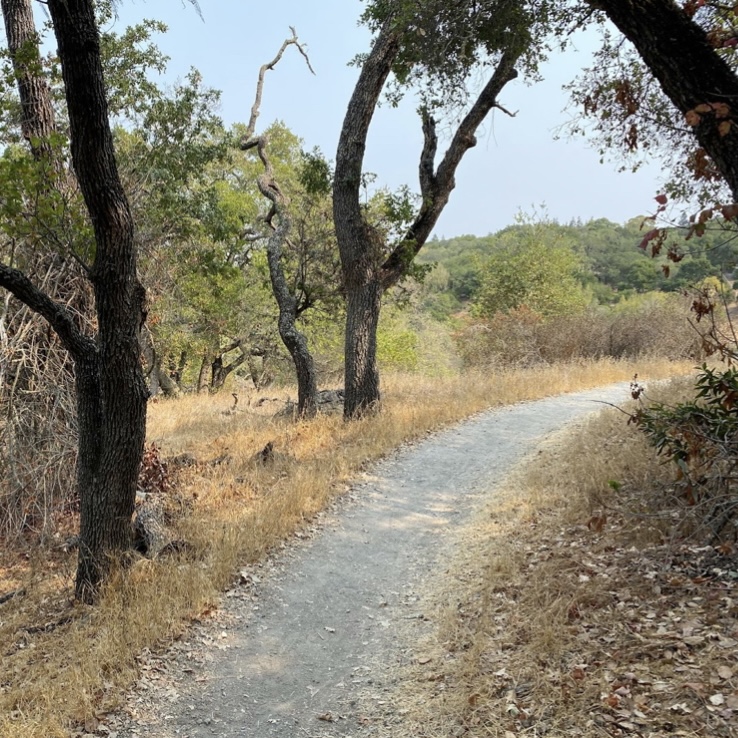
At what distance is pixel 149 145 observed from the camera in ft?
29.2

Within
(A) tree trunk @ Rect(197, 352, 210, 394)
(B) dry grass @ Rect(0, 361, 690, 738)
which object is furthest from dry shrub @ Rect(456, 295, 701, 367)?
(A) tree trunk @ Rect(197, 352, 210, 394)

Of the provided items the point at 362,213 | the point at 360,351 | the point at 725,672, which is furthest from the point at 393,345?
the point at 725,672

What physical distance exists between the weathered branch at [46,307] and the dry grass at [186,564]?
196 centimetres

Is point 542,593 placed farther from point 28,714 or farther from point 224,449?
point 224,449

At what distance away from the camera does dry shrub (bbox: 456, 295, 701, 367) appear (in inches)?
687

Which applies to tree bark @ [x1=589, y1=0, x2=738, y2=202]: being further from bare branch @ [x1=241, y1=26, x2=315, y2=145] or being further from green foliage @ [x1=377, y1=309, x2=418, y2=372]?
green foliage @ [x1=377, y1=309, x2=418, y2=372]

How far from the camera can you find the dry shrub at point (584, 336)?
57.2 feet

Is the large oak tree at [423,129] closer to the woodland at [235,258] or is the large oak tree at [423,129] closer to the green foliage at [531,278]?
the woodland at [235,258]

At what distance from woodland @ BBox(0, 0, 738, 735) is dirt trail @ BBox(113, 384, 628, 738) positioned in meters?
0.45

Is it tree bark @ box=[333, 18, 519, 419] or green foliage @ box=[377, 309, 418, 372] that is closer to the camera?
tree bark @ box=[333, 18, 519, 419]

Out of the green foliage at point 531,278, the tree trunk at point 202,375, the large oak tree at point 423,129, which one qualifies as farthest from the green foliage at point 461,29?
the green foliage at point 531,278

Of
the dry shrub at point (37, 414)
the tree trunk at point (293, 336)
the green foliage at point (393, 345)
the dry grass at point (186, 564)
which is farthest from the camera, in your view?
the green foliage at point (393, 345)

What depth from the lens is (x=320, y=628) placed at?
4.50 meters

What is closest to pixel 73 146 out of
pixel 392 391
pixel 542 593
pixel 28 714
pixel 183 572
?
pixel 183 572
